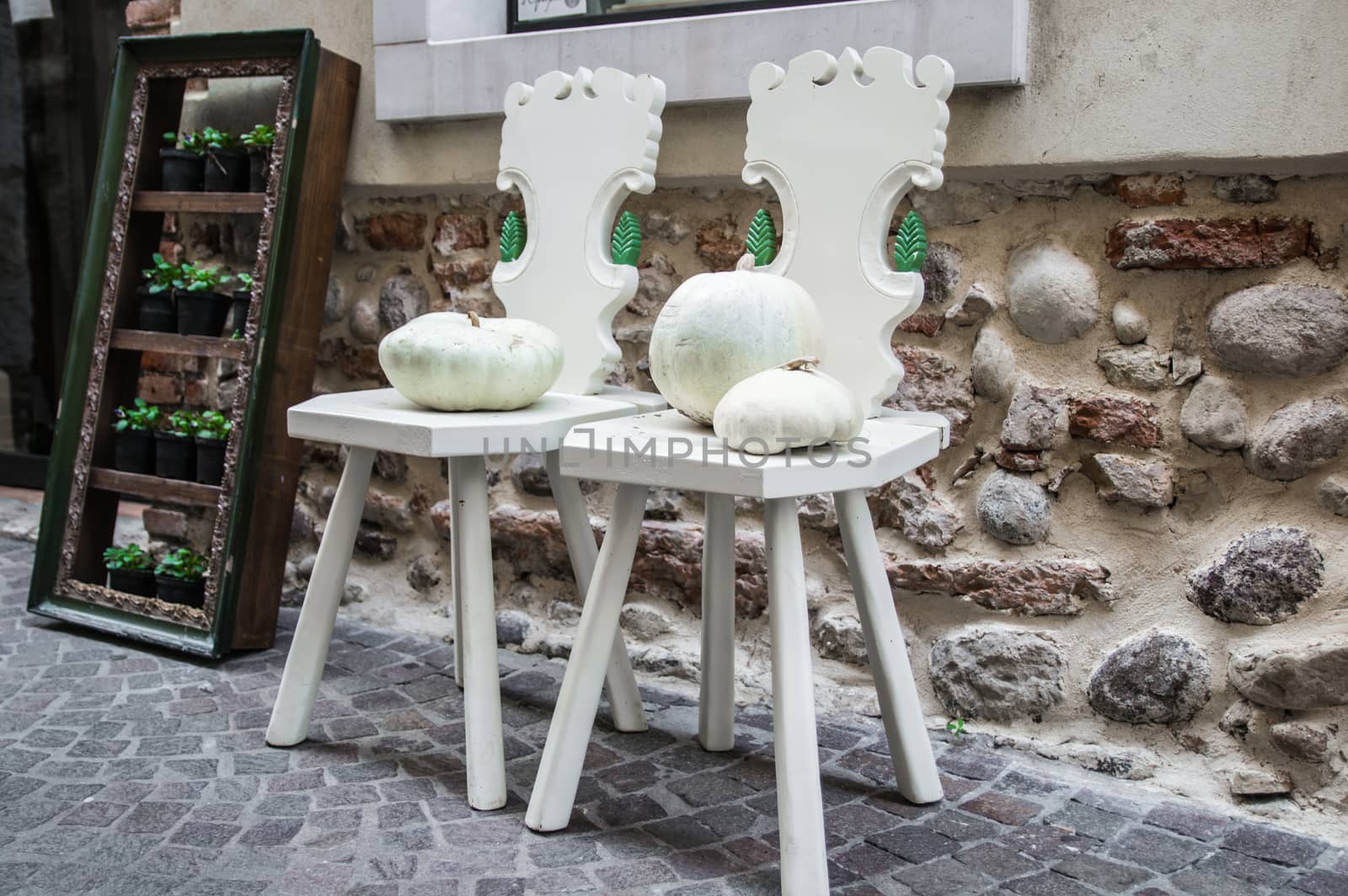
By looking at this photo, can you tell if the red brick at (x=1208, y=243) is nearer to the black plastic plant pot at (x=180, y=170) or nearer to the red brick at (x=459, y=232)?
the red brick at (x=459, y=232)

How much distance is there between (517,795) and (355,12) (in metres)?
1.71

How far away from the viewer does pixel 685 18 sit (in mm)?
Result: 2234

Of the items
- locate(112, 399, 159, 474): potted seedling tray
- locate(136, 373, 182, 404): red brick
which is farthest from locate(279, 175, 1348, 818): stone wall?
locate(136, 373, 182, 404): red brick

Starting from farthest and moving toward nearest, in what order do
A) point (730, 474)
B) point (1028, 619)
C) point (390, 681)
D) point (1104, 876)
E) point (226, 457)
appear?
point (226, 457) → point (390, 681) → point (1028, 619) → point (1104, 876) → point (730, 474)

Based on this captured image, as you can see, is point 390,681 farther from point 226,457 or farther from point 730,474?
point 730,474

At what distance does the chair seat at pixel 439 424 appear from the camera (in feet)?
5.71

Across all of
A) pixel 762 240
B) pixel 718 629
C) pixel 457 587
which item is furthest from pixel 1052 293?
pixel 457 587

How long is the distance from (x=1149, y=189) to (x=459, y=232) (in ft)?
4.49

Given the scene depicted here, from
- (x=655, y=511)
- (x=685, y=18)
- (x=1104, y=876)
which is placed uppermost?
(x=685, y=18)

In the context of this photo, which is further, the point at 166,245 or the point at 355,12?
the point at 166,245

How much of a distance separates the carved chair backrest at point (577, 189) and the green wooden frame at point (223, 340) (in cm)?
55

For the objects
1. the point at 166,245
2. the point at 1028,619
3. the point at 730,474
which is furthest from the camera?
the point at 166,245

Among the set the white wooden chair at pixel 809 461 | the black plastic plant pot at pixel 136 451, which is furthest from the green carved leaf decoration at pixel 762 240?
the black plastic plant pot at pixel 136 451

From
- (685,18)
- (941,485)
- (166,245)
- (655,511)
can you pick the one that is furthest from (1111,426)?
(166,245)
